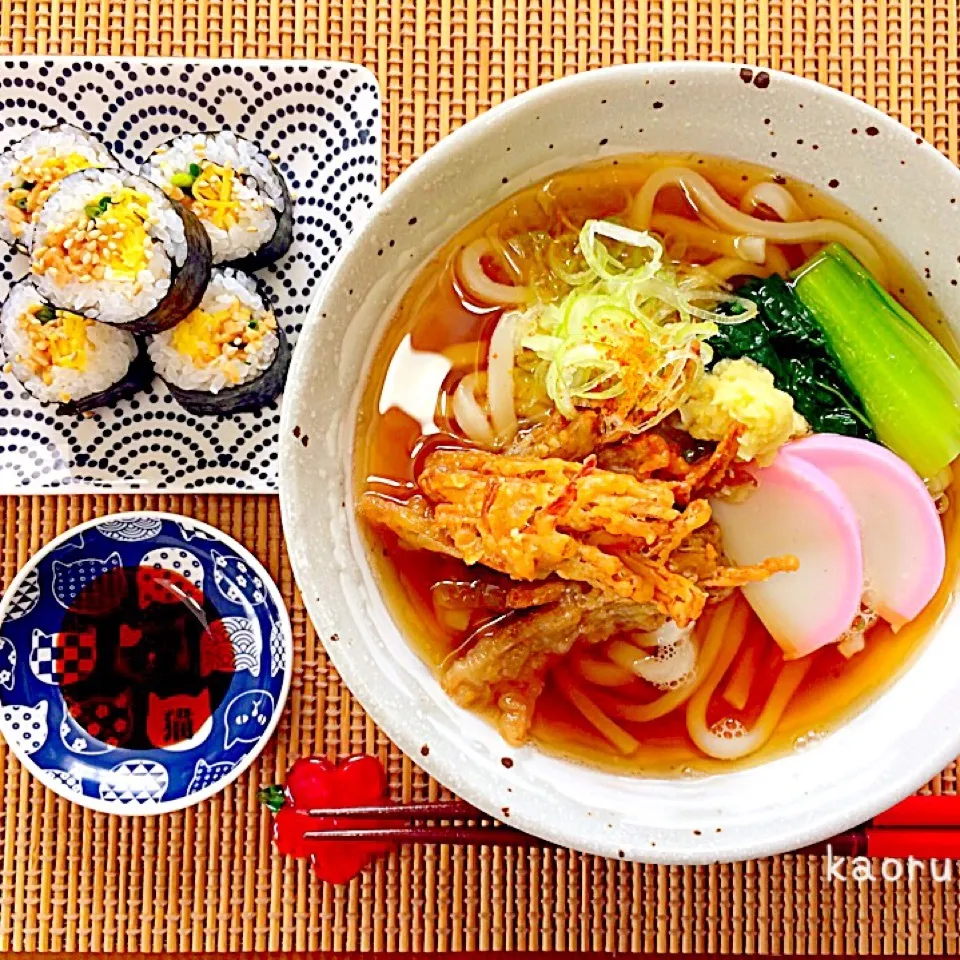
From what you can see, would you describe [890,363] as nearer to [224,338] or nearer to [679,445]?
[679,445]

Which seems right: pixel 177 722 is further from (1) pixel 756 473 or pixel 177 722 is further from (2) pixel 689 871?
(1) pixel 756 473

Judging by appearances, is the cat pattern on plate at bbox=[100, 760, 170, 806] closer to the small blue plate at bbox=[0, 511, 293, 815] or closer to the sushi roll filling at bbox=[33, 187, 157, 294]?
the small blue plate at bbox=[0, 511, 293, 815]

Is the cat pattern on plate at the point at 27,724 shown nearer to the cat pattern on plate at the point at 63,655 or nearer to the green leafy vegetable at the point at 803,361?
the cat pattern on plate at the point at 63,655

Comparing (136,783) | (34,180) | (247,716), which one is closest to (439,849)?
(247,716)

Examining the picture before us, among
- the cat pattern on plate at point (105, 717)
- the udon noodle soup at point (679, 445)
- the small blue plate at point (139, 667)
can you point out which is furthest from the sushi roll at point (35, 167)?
the cat pattern on plate at point (105, 717)

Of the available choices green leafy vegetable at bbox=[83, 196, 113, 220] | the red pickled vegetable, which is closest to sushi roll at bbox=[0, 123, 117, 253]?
green leafy vegetable at bbox=[83, 196, 113, 220]
